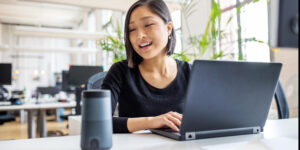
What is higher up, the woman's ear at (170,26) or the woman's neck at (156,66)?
the woman's ear at (170,26)

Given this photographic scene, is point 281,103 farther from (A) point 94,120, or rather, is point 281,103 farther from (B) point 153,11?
(A) point 94,120

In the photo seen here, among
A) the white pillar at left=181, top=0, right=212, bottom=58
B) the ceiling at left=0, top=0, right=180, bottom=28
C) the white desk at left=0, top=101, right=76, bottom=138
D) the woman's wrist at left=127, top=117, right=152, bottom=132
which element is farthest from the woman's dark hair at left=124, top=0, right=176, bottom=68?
the white pillar at left=181, top=0, right=212, bottom=58

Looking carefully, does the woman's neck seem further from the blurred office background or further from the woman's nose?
the blurred office background

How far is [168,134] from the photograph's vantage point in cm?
88

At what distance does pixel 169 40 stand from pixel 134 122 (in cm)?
57

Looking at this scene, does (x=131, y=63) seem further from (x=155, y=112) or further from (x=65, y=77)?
(x=65, y=77)

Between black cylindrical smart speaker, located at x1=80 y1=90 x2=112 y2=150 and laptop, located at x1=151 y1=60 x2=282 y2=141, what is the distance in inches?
9.1

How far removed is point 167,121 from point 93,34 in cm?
658

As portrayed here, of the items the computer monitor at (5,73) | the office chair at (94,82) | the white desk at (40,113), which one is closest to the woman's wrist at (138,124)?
the office chair at (94,82)

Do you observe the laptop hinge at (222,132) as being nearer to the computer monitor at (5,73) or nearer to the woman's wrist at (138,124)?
the woman's wrist at (138,124)

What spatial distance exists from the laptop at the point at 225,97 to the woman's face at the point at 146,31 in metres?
0.43

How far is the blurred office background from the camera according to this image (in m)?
3.14

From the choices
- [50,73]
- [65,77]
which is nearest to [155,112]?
[65,77]

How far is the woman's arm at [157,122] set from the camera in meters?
0.91
